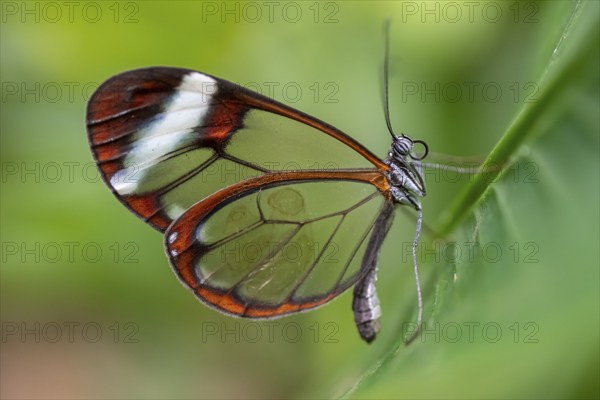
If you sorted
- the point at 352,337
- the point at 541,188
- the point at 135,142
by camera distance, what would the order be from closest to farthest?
the point at 541,188, the point at 135,142, the point at 352,337

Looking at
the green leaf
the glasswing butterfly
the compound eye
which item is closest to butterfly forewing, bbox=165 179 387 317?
the glasswing butterfly

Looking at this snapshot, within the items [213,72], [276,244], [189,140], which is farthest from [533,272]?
[213,72]

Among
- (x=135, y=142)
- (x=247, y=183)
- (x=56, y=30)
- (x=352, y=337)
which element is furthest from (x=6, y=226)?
(x=352, y=337)

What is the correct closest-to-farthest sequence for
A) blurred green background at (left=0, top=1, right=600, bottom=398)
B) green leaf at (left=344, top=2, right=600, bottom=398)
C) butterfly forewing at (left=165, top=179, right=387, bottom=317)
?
green leaf at (left=344, top=2, right=600, bottom=398) → butterfly forewing at (left=165, top=179, right=387, bottom=317) → blurred green background at (left=0, top=1, right=600, bottom=398)

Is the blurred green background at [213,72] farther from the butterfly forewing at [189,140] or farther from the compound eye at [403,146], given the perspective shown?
the butterfly forewing at [189,140]

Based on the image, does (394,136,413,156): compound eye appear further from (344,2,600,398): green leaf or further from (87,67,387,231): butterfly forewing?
(344,2,600,398): green leaf

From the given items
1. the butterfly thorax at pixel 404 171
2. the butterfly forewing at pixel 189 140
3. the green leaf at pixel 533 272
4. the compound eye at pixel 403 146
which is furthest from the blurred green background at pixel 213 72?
the green leaf at pixel 533 272

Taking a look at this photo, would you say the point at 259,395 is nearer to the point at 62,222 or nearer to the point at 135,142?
the point at 62,222
